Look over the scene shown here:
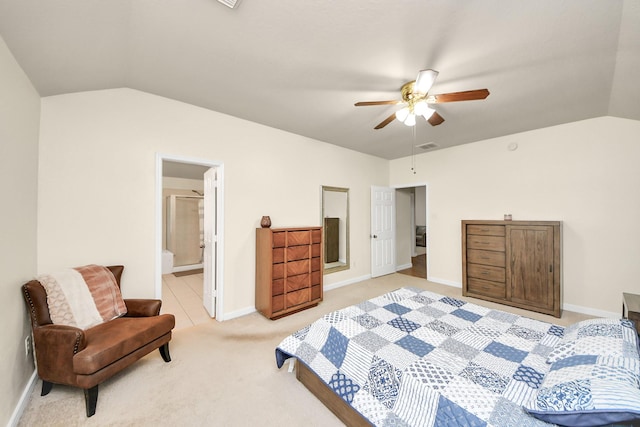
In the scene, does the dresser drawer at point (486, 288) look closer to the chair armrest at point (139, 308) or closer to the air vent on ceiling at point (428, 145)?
the air vent on ceiling at point (428, 145)

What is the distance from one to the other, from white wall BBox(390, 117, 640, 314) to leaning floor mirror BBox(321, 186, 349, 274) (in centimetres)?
222

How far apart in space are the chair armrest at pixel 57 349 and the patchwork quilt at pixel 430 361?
4.72 ft

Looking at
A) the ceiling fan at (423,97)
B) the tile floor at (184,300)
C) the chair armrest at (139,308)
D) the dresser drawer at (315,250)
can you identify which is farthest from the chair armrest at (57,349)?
the ceiling fan at (423,97)

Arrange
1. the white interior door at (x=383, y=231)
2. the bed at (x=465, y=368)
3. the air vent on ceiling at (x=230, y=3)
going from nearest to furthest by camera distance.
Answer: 1. the bed at (x=465, y=368)
2. the air vent on ceiling at (x=230, y=3)
3. the white interior door at (x=383, y=231)

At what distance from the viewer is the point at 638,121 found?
A: 2914mm

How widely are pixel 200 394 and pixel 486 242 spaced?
4.20 metres

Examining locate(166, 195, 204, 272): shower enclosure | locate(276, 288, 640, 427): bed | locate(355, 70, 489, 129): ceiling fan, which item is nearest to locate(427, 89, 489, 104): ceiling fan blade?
locate(355, 70, 489, 129): ceiling fan

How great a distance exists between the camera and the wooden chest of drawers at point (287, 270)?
3.18m

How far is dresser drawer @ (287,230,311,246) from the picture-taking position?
3.35 m

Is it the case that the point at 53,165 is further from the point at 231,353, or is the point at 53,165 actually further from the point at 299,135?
the point at 299,135

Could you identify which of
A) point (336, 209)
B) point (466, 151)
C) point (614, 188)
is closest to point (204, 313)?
point (336, 209)

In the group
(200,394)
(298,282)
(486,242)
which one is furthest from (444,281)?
(200,394)

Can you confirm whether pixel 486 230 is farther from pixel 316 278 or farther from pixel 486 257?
pixel 316 278

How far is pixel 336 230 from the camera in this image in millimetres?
4746
